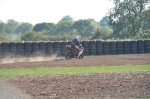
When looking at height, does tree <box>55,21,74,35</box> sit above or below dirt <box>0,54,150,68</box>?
above

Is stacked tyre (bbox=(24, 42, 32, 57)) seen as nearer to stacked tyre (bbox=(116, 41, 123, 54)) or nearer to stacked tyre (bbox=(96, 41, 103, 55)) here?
stacked tyre (bbox=(96, 41, 103, 55))

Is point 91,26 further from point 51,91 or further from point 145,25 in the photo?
point 51,91

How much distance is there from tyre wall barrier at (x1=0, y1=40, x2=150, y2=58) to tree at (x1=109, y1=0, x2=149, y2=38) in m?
50.2

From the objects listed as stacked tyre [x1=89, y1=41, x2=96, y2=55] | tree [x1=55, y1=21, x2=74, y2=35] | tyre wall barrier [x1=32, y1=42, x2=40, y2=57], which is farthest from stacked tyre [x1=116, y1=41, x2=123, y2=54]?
tree [x1=55, y1=21, x2=74, y2=35]

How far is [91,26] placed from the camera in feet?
520

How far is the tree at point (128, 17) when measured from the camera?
92000mm

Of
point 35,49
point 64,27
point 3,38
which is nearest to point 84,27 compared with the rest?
point 64,27

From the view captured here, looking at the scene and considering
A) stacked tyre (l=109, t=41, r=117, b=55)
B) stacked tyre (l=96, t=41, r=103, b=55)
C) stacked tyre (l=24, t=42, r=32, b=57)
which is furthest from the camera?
stacked tyre (l=109, t=41, r=117, b=55)

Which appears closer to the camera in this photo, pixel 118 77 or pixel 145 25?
pixel 118 77

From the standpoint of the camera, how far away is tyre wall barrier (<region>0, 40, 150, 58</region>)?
37.3 m

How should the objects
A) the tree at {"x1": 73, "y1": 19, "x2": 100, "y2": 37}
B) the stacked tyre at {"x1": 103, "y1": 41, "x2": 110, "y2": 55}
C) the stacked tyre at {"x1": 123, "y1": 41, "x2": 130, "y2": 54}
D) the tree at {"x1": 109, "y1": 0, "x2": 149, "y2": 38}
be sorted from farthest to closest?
the tree at {"x1": 73, "y1": 19, "x2": 100, "y2": 37}, the tree at {"x1": 109, "y1": 0, "x2": 149, "y2": 38}, the stacked tyre at {"x1": 123, "y1": 41, "x2": 130, "y2": 54}, the stacked tyre at {"x1": 103, "y1": 41, "x2": 110, "y2": 55}

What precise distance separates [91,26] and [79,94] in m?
145

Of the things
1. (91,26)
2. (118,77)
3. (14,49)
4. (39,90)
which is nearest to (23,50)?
(14,49)

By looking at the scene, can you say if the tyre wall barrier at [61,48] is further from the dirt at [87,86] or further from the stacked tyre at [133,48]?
the dirt at [87,86]
